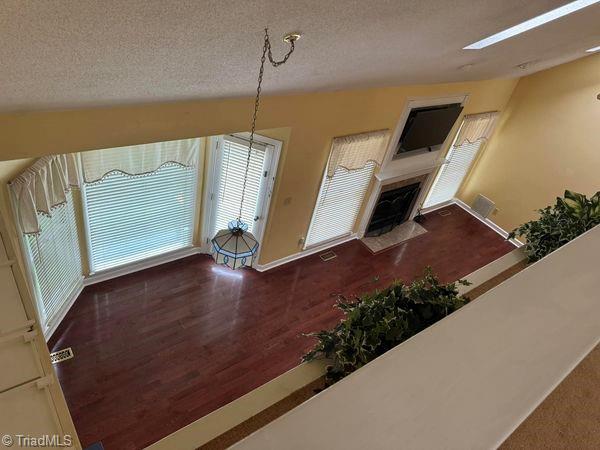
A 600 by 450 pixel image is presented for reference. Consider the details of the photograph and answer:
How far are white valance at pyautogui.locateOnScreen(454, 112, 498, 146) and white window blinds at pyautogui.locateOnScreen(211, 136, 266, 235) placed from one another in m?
3.94

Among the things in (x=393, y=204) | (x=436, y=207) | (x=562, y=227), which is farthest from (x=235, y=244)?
(x=436, y=207)

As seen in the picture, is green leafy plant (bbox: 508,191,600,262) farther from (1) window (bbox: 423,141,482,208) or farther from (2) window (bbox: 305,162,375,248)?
(1) window (bbox: 423,141,482,208)

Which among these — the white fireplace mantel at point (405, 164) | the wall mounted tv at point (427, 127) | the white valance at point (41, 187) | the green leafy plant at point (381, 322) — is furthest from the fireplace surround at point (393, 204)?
the white valance at point (41, 187)

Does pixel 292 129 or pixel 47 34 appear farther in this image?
pixel 292 129

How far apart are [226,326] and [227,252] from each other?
2.32 metres

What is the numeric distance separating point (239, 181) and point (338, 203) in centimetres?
166

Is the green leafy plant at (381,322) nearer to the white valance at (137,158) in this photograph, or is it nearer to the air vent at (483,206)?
the white valance at (137,158)

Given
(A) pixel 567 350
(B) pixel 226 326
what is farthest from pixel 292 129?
(A) pixel 567 350

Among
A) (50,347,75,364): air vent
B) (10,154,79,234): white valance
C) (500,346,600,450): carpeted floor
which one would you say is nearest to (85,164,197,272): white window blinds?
(10,154,79,234): white valance

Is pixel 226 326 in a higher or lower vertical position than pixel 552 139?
lower

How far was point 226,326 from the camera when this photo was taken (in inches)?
177

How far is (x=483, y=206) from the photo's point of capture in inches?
297

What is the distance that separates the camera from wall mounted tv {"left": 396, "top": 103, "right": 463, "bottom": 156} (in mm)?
5340

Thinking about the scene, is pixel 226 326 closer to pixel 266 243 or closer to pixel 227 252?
pixel 266 243
